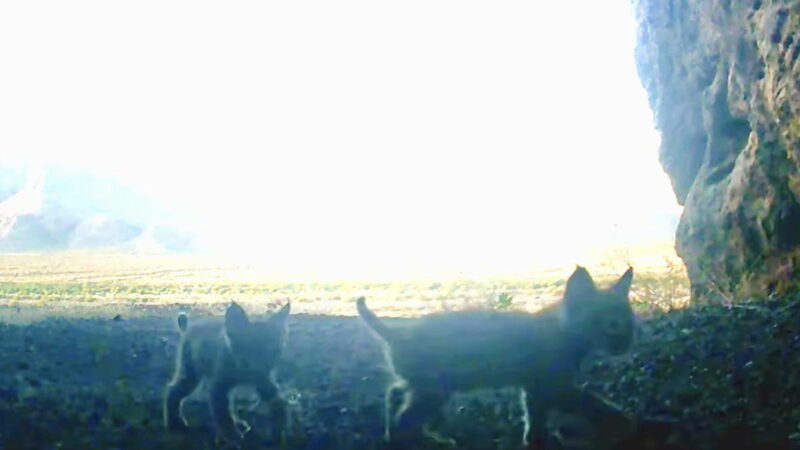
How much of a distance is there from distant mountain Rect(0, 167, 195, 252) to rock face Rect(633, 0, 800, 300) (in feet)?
36.8

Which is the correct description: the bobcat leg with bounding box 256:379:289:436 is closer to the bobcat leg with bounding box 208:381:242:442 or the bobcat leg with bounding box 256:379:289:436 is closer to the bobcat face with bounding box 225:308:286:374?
the bobcat face with bounding box 225:308:286:374

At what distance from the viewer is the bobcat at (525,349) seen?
155 inches

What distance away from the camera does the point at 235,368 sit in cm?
485

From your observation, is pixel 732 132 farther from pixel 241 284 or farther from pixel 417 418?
pixel 417 418

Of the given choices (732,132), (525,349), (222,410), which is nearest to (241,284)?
(732,132)

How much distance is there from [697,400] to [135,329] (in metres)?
7.11

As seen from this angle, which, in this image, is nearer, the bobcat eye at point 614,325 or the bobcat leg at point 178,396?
the bobcat eye at point 614,325

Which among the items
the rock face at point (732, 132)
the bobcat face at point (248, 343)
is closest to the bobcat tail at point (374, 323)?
the bobcat face at point (248, 343)

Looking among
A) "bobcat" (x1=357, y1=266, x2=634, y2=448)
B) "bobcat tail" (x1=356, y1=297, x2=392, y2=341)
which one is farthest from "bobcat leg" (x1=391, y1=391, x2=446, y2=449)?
"bobcat tail" (x1=356, y1=297, x2=392, y2=341)

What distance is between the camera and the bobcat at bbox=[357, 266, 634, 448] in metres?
3.95

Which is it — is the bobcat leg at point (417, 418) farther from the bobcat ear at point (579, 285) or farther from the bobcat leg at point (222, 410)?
the bobcat leg at point (222, 410)

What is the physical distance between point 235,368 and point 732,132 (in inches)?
380

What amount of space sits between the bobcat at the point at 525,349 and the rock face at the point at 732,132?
5.19 metres

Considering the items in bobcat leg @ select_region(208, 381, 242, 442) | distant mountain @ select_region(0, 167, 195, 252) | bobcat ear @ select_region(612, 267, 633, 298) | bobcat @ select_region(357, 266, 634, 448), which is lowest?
bobcat leg @ select_region(208, 381, 242, 442)
